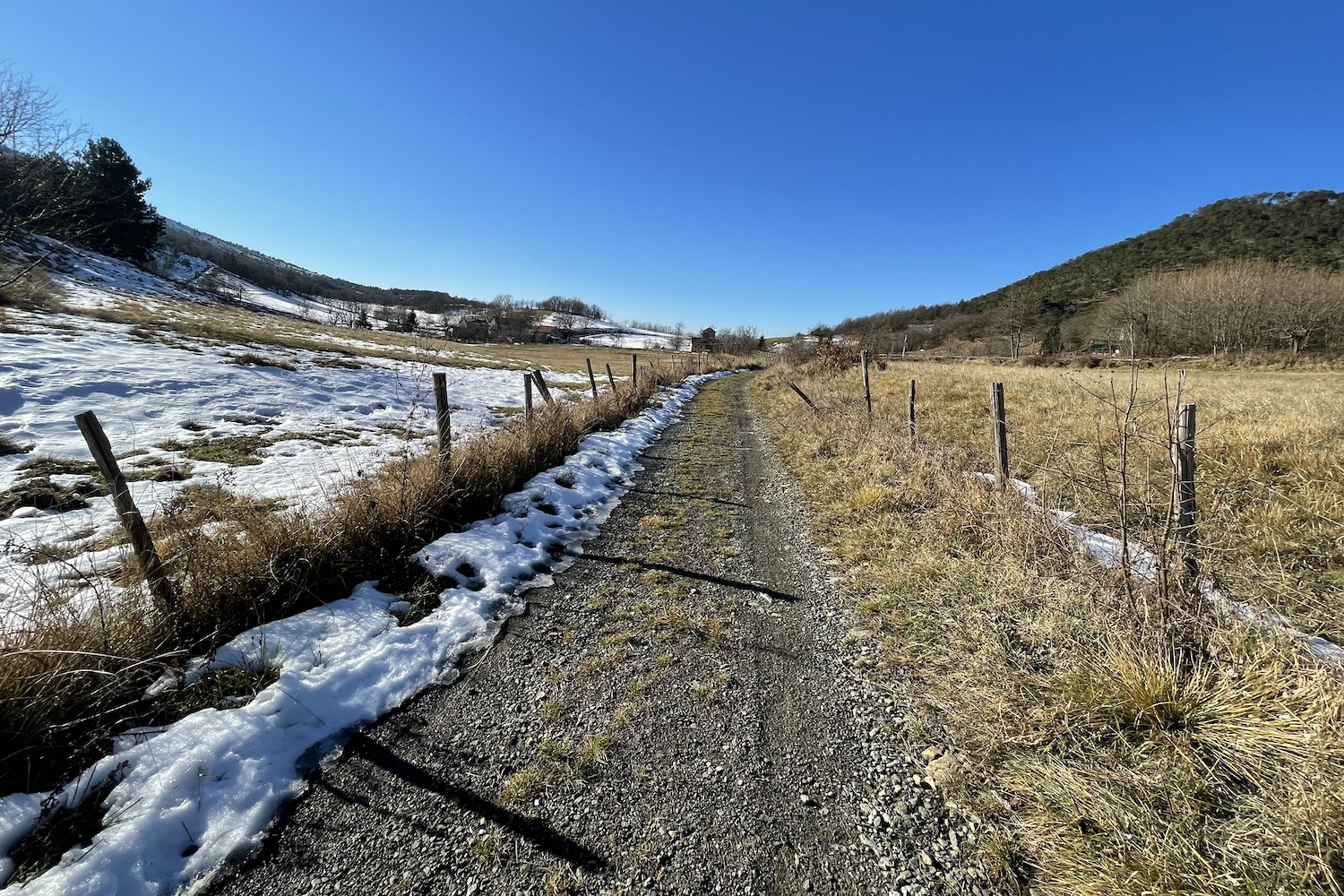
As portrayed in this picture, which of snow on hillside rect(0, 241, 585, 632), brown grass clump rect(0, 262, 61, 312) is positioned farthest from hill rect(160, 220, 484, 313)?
snow on hillside rect(0, 241, 585, 632)

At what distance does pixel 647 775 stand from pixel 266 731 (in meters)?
2.23

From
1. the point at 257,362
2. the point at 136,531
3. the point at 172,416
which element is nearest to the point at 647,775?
the point at 136,531

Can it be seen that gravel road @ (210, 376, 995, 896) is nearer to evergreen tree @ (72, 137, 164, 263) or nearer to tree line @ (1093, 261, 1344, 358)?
tree line @ (1093, 261, 1344, 358)

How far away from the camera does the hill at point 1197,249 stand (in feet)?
161

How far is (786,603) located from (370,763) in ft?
10.9

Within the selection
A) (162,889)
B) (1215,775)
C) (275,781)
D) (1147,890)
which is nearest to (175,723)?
(275,781)

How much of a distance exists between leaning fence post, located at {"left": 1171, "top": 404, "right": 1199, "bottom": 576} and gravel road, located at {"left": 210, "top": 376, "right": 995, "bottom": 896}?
2108 mm

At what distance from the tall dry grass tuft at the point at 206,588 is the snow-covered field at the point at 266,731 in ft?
0.71

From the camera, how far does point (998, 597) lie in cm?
359

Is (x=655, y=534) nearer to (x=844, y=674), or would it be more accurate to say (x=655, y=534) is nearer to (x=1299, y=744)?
(x=844, y=674)

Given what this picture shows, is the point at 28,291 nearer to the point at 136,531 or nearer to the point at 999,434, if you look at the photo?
the point at 136,531

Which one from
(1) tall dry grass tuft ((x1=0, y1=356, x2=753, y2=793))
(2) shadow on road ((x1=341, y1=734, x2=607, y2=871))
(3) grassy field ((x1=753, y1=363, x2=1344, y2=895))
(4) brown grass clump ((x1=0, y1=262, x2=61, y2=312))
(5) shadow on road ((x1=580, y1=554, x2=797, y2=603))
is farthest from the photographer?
(4) brown grass clump ((x1=0, y1=262, x2=61, y2=312))

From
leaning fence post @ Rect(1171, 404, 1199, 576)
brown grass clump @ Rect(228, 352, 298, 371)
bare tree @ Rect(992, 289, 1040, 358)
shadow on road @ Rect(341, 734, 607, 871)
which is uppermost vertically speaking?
bare tree @ Rect(992, 289, 1040, 358)

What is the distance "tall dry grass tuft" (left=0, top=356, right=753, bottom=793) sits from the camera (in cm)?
238
